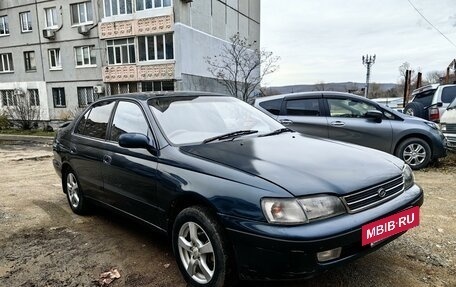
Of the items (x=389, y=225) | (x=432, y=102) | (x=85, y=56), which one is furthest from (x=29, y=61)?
(x=389, y=225)

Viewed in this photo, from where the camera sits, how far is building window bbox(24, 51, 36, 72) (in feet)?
89.4

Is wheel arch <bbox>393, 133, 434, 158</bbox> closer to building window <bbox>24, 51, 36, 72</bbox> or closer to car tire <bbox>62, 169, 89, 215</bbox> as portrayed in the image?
car tire <bbox>62, 169, 89, 215</bbox>

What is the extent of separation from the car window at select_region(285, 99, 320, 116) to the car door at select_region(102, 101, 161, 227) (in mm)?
4060

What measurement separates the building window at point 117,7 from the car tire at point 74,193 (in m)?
20.5

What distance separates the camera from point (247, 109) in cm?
391

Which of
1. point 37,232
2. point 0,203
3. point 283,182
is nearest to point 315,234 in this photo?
point 283,182

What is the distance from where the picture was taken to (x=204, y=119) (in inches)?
134

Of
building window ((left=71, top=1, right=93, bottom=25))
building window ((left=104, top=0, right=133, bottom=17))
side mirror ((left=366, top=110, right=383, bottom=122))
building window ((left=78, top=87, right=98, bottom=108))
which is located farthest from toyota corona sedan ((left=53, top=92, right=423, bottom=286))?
building window ((left=71, top=1, right=93, bottom=25))

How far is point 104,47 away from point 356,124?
70.3ft

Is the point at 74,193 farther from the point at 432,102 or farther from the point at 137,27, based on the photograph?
the point at 137,27

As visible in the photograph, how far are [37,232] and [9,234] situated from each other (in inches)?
11.7

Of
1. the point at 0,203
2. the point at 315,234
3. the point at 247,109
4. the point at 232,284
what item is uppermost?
the point at 247,109

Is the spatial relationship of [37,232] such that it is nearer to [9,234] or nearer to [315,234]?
[9,234]

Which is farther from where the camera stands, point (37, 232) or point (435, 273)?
point (37, 232)
